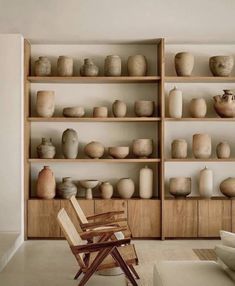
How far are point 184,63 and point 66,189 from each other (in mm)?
2033

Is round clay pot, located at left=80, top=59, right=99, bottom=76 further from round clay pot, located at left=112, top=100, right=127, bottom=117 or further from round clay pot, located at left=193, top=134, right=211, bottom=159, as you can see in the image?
round clay pot, located at left=193, top=134, right=211, bottom=159

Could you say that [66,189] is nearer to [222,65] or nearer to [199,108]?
[199,108]

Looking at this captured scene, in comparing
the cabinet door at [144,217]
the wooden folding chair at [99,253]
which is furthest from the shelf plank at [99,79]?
the wooden folding chair at [99,253]

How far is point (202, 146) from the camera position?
21.3 feet

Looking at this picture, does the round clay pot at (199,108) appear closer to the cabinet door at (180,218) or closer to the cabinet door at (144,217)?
the cabinet door at (180,218)

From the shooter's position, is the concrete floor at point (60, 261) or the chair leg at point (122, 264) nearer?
the chair leg at point (122, 264)

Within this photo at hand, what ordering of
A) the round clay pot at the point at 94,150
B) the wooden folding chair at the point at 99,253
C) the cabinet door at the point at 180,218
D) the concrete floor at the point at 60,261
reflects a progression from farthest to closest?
the round clay pot at the point at 94,150
the cabinet door at the point at 180,218
the concrete floor at the point at 60,261
the wooden folding chair at the point at 99,253

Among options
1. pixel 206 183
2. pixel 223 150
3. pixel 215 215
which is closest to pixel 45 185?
pixel 206 183

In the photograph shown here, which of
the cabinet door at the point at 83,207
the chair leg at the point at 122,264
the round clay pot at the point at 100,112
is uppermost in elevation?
the round clay pot at the point at 100,112

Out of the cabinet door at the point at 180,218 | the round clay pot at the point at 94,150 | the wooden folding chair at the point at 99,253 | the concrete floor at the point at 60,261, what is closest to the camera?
the wooden folding chair at the point at 99,253

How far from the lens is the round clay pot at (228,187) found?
6511 millimetres

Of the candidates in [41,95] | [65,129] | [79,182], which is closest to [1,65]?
[41,95]

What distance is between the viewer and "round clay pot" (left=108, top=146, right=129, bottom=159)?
6504 mm

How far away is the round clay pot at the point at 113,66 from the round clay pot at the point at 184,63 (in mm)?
692
